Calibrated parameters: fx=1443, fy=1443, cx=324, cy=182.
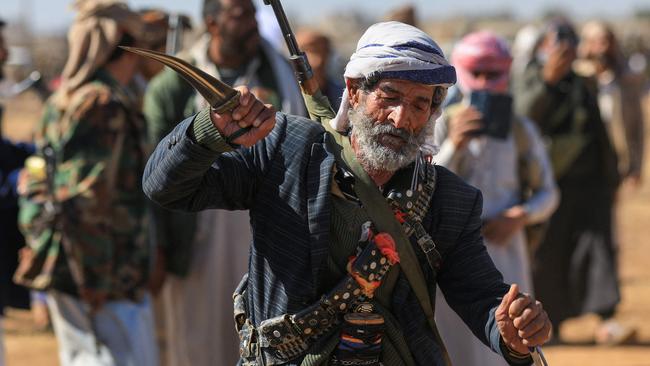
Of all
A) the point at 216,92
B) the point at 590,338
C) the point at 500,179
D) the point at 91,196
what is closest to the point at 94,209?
the point at 91,196

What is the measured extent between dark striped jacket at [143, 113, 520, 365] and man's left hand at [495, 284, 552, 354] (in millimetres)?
158

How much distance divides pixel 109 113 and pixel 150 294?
3.78 feet

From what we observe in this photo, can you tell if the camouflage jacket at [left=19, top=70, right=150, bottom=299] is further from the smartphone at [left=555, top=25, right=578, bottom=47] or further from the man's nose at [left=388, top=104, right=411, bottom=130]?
the smartphone at [left=555, top=25, right=578, bottom=47]

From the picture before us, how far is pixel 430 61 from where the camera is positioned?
4406mm

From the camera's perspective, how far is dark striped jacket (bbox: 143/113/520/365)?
430 cm

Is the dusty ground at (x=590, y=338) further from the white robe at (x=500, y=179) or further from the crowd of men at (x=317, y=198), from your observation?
the white robe at (x=500, y=179)

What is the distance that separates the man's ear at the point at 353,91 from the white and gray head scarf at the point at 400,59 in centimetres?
3

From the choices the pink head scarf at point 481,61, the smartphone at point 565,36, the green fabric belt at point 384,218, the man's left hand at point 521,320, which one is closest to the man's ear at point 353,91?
the green fabric belt at point 384,218

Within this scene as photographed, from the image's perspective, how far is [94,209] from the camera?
680 centimetres

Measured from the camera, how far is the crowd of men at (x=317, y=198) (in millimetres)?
4352

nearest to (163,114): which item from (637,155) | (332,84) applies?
(332,84)

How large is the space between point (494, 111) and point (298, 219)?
3.15 metres

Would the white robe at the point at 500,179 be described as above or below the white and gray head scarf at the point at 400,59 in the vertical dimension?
below

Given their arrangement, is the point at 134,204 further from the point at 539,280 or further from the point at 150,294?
the point at 539,280
